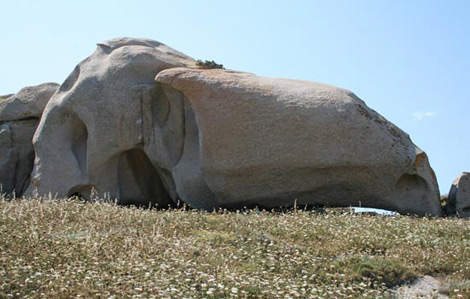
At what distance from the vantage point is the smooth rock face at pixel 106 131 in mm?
19484

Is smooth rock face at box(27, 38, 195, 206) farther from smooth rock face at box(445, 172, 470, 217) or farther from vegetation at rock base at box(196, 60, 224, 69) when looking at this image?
smooth rock face at box(445, 172, 470, 217)

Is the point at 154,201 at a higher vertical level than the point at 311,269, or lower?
lower

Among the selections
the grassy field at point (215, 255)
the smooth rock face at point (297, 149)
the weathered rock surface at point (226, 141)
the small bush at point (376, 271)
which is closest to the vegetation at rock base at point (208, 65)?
the weathered rock surface at point (226, 141)

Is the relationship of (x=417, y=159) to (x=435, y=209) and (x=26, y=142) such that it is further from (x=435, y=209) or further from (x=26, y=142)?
(x=26, y=142)

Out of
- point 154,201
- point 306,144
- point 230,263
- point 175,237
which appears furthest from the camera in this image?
point 154,201

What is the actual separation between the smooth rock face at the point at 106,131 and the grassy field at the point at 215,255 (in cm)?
565

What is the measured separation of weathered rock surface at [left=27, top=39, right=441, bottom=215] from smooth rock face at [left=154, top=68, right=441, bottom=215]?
0.03m

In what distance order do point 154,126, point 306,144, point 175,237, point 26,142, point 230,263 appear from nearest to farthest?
point 230,263 < point 175,237 < point 306,144 < point 154,126 < point 26,142

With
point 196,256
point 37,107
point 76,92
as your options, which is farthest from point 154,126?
point 196,256

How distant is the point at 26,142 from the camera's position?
22.7 m

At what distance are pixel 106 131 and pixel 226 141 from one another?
453 centimetres

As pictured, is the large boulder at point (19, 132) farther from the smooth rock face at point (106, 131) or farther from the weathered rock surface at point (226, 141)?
the weathered rock surface at point (226, 141)

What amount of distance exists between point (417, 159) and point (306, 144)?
3311 mm

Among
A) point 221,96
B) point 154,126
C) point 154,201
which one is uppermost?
point 221,96
